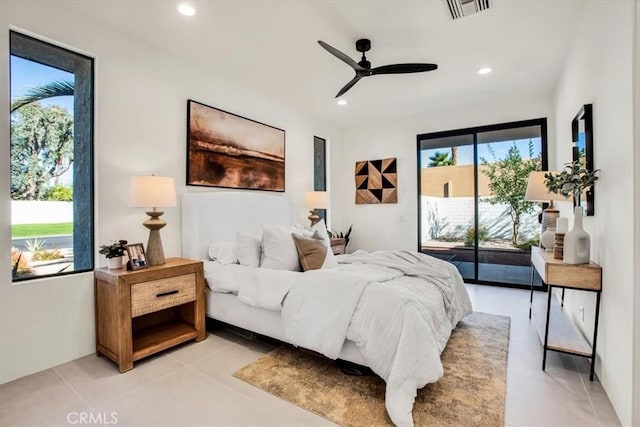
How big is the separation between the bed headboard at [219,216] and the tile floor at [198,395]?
1.07 meters

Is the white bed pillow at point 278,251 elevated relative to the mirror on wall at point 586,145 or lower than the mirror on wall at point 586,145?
lower

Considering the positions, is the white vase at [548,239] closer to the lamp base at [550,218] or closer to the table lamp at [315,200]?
the lamp base at [550,218]

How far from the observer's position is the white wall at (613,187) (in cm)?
162

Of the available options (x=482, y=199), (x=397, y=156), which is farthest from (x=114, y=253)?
(x=482, y=199)

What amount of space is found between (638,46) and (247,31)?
2669 mm

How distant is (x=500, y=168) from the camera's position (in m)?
4.76

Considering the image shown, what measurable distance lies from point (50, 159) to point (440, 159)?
5007 millimetres

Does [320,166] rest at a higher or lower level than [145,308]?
higher

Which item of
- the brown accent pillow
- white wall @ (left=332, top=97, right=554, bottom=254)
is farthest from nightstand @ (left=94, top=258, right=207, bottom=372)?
white wall @ (left=332, top=97, right=554, bottom=254)

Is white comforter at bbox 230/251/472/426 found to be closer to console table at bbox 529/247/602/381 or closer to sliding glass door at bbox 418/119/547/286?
console table at bbox 529/247/602/381

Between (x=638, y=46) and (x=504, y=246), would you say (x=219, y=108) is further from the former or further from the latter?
(x=504, y=246)

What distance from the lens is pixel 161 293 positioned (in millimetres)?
2479

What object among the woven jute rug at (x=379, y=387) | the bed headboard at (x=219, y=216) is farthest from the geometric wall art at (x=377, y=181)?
the woven jute rug at (x=379, y=387)

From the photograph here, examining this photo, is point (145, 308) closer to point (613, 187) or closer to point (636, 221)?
point (636, 221)
